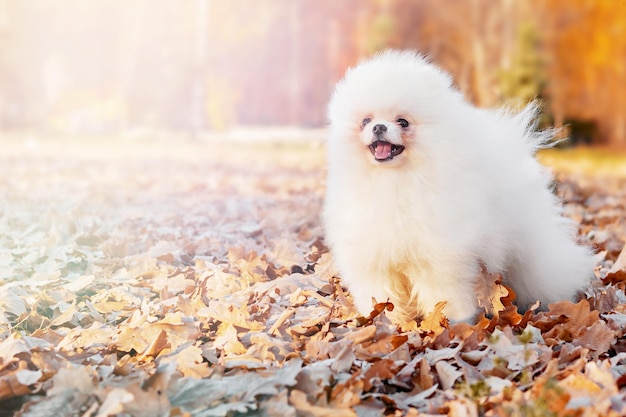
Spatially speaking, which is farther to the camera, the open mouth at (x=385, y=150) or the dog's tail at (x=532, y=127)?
the dog's tail at (x=532, y=127)

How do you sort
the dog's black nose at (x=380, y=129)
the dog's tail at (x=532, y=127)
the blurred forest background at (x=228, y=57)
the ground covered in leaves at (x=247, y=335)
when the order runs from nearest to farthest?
the ground covered in leaves at (x=247, y=335), the dog's black nose at (x=380, y=129), the dog's tail at (x=532, y=127), the blurred forest background at (x=228, y=57)

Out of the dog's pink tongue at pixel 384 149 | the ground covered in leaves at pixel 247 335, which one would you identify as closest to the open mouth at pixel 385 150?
the dog's pink tongue at pixel 384 149

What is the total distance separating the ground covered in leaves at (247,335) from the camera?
87.8 inches

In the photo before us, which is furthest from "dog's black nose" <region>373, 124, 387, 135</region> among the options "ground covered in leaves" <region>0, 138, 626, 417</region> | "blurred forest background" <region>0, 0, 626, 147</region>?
"blurred forest background" <region>0, 0, 626, 147</region>

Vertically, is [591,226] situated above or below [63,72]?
below

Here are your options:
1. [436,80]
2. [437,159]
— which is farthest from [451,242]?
[436,80]

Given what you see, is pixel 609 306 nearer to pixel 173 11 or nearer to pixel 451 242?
pixel 451 242

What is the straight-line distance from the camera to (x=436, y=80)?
293 centimetres

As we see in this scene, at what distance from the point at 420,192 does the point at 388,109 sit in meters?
0.34

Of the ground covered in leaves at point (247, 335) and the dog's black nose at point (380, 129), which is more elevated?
the dog's black nose at point (380, 129)

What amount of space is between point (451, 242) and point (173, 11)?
19617 mm

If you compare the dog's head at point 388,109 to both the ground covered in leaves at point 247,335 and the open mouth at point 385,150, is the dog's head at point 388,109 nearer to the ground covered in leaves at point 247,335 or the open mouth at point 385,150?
the open mouth at point 385,150

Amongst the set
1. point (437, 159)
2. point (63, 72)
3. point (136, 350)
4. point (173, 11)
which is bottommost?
point (136, 350)

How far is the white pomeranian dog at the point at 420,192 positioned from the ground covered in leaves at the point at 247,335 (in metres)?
0.17
